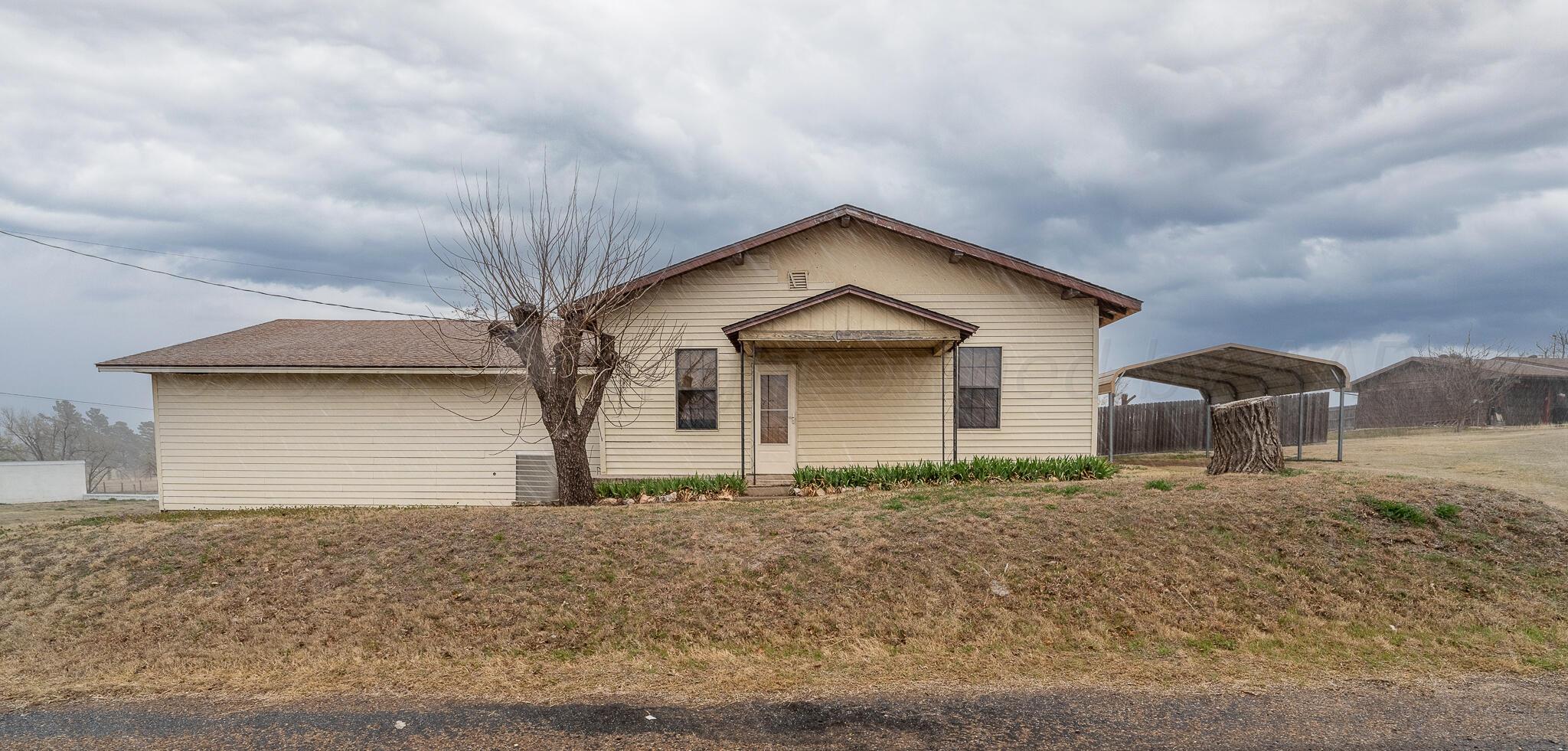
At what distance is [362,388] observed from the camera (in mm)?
14102

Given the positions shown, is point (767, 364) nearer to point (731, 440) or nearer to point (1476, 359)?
point (731, 440)

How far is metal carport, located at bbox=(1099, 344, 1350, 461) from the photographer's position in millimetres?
16469

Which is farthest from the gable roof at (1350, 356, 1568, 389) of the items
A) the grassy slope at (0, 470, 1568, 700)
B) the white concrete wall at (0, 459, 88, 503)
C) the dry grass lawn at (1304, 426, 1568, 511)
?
the white concrete wall at (0, 459, 88, 503)

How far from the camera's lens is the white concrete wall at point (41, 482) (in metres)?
29.2

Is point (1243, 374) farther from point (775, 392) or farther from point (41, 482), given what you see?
point (41, 482)

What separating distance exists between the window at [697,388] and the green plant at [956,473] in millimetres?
2180

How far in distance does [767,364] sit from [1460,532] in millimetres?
9551

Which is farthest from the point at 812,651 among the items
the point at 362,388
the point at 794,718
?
the point at 362,388

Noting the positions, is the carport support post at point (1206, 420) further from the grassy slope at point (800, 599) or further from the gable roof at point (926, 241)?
the grassy slope at point (800, 599)

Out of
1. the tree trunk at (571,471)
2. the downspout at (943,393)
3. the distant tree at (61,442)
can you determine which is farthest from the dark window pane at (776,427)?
the distant tree at (61,442)

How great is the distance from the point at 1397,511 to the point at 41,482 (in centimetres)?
4068

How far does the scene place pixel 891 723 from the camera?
4.82 m

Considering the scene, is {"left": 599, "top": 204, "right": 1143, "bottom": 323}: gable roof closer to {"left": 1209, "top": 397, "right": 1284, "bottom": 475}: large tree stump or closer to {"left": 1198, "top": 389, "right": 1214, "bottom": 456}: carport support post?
{"left": 1209, "top": 397, "right": 1284, "bottom": 475}: large tree stump

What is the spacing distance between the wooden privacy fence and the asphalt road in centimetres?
1907
